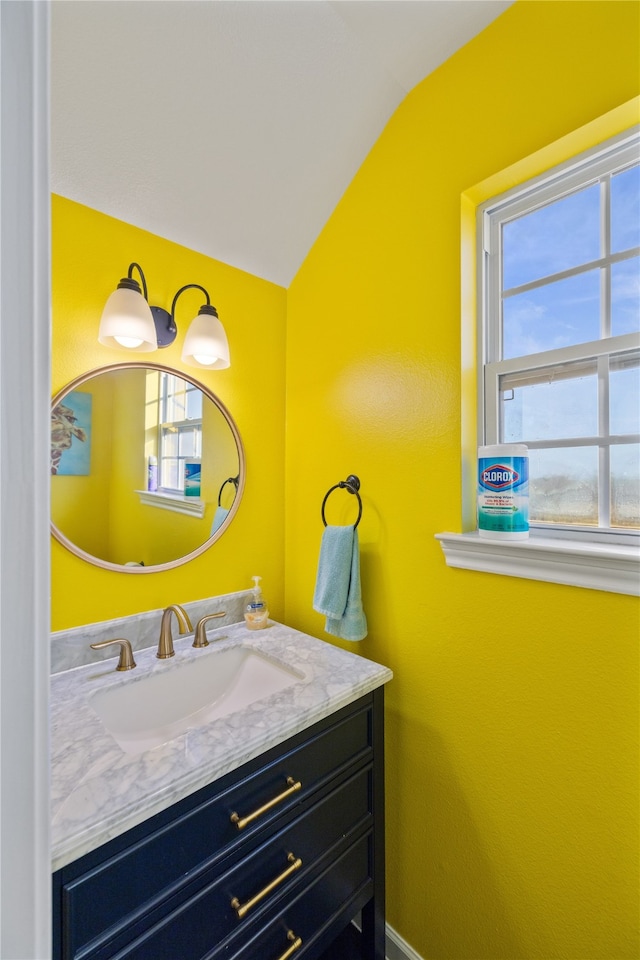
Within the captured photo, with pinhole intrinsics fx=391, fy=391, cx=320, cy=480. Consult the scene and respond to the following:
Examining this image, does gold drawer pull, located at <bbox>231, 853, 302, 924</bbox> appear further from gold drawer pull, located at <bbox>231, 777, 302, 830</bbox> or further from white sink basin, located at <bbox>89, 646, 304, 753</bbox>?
white sink basin, located at <bbox>89, 646, 304, 753</bbox>

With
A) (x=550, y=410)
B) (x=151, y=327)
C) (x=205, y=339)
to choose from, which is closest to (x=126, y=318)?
(x=151, y=327)

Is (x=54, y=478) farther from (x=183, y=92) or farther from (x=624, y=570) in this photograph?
(x=624, y=570)

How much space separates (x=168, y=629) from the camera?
3.83 ft

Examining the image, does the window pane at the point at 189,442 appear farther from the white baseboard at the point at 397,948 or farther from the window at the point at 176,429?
the white baseboard at the point at 397,948

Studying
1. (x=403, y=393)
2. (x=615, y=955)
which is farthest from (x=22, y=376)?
(x=615, y=955)

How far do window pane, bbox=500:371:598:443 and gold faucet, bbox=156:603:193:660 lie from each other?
1.04 meters

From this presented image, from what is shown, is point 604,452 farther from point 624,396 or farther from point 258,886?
point 258,886

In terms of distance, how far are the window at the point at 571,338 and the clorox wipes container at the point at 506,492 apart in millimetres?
110

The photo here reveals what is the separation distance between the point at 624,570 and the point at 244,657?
1036mm

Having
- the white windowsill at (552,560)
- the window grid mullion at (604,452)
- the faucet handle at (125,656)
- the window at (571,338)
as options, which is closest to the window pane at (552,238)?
the window at (571,338)

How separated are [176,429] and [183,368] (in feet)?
0.67

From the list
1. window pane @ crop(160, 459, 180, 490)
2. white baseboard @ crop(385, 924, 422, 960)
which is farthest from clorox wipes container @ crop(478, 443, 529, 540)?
white baseboard @ crop(385, 924, 422, 960)

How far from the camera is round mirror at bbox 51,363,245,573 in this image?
1103 millimetres

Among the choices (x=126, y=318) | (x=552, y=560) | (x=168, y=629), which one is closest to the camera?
(x=552, y=560)
